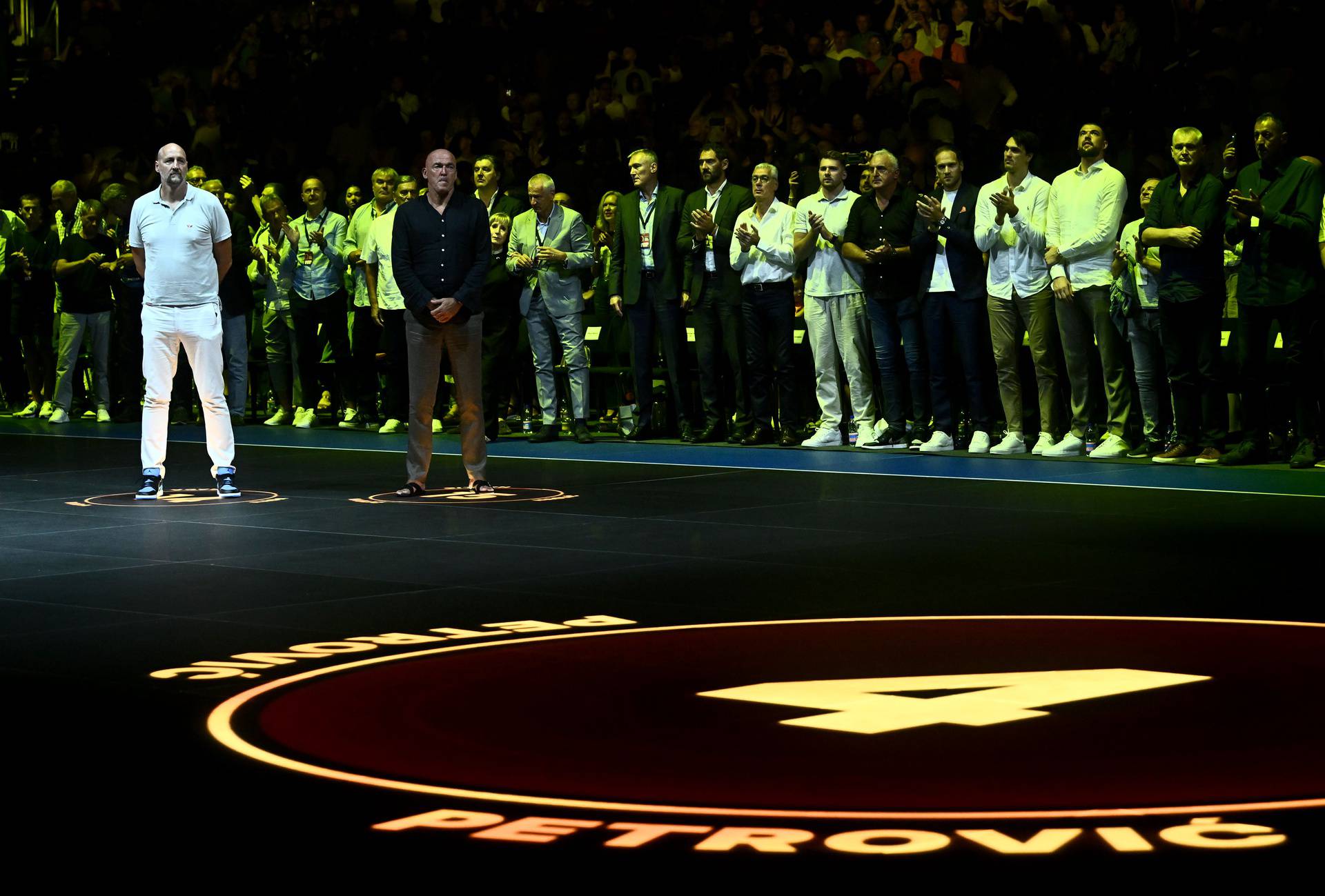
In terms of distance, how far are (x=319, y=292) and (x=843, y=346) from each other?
5.34 meters

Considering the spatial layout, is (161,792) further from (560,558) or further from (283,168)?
(283,168)

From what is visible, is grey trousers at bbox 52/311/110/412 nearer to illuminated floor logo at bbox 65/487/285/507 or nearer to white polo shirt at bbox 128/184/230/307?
illuminated floor logo at bbox 65/487/285/507

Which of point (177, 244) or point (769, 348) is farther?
point (769, 348)

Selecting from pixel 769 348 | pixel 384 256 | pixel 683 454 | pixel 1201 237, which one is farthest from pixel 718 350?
pixel 1201 237

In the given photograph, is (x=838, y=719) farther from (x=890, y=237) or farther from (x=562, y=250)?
(x=562, y=250)

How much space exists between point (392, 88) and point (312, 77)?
5.48 ft

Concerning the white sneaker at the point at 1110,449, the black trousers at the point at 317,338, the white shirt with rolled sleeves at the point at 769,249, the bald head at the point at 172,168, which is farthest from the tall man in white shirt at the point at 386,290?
the white sneaker at the point at 1110,449

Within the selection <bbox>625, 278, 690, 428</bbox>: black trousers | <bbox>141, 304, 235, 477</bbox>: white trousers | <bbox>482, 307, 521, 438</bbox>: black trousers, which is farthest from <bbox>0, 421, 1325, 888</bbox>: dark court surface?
<bbox>482, 307, 521, 438</bbox>: black trousers

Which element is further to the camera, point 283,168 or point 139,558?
point 283,168

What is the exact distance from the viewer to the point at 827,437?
1591cm

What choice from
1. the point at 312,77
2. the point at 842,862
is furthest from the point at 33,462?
the point at 842,862

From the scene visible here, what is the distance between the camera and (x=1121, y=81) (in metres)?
16.7

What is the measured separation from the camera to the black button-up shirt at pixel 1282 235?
13031 mm

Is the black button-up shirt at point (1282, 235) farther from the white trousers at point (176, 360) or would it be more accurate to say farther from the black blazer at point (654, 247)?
the white trousers at point (176, 360)
